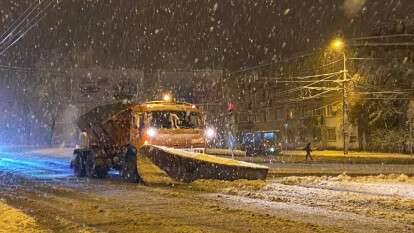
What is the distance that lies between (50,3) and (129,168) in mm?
6809

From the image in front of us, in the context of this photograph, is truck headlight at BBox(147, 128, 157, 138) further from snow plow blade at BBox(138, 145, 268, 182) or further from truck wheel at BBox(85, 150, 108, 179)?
truck wheel at BBox(85, 150, 108, 179)

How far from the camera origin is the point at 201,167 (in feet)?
59.9

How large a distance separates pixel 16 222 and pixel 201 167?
26.8 feet

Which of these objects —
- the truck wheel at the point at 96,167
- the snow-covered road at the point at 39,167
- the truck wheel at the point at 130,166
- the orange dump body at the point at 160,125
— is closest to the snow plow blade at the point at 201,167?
the truck wheel at the point at 130,166

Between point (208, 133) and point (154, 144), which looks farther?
point (208, 133)

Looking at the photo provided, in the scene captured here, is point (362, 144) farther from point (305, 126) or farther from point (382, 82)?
point (305, 126)

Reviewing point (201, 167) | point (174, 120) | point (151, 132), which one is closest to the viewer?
point (201, 167)

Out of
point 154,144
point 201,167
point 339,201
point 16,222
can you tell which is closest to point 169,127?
point 154,144

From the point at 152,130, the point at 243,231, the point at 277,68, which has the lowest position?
the point at 243,231

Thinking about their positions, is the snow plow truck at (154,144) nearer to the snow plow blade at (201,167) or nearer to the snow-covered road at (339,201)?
the snow plow blade at (201,167)

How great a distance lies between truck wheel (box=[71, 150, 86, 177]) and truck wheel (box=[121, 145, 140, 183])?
3.73 metres

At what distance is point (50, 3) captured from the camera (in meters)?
21.7

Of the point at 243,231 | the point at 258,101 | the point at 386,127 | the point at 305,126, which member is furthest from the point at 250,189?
the point at 258,101

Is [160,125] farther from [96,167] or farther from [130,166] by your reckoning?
[96,167]
